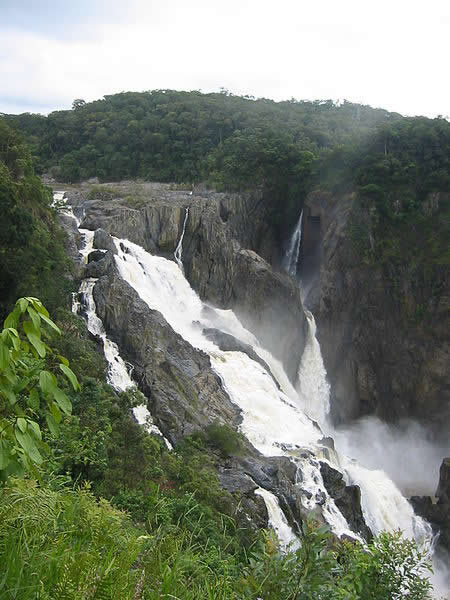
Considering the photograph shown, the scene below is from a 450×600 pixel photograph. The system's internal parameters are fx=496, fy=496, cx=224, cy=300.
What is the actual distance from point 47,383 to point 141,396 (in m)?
12.8

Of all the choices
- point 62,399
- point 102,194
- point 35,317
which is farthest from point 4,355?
point 102,194

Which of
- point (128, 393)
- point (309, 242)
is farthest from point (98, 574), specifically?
point (309, 242)

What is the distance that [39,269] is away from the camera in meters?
15.6

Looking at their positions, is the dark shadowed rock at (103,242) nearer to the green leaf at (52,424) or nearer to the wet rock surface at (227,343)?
the wet rock surface at (227,343)

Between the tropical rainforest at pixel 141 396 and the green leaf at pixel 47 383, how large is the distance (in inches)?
0.4

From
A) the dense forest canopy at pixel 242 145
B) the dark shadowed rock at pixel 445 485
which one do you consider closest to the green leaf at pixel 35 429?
the dark shadowed rock at pixel 445 485

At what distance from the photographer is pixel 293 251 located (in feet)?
121

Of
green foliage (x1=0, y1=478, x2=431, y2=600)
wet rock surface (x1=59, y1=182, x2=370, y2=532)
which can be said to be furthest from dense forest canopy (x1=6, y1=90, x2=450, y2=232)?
green foliage (x1=0, y1=478, x2=431, y2=600)

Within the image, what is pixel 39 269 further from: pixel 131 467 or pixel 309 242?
pixel 309 242

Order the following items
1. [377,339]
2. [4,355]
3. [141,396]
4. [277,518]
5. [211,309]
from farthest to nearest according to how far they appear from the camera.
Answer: [377,339]
[211,309]
[141,396]
[277,518]
[4,355]

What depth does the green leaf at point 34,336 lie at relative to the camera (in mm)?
2248

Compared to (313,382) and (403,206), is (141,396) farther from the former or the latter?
(403,206)

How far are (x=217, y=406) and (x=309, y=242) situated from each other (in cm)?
2211

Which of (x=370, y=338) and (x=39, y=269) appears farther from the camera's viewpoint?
(x=370, y=338)
